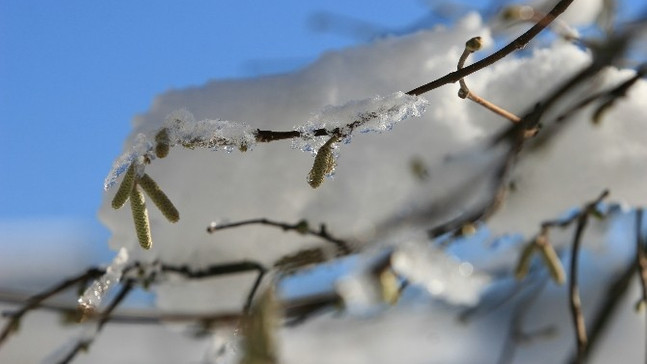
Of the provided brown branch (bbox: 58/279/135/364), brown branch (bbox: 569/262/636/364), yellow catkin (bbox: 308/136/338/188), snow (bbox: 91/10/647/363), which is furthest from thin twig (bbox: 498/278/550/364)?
yellow catkin (bbox: 308/136/338/188)

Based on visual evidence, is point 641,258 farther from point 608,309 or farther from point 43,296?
point 43,296

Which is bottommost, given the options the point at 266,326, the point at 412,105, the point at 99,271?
the point at 266,326

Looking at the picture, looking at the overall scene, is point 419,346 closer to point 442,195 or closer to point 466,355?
point 466,355

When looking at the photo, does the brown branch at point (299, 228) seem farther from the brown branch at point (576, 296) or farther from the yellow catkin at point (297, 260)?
the brown branch at point (576, 296)

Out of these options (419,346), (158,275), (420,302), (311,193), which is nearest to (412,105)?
(311,193)

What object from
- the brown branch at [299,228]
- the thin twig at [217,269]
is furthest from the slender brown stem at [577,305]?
the thin twig at [217,269]

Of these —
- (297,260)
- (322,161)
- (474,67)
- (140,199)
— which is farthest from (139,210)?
(297,260)
